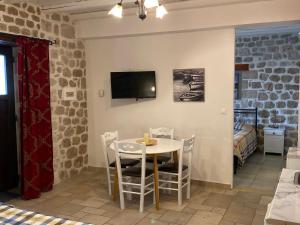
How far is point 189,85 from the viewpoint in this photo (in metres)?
4.42

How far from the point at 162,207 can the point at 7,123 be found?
2.30m

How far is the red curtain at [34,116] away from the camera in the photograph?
12.8ft

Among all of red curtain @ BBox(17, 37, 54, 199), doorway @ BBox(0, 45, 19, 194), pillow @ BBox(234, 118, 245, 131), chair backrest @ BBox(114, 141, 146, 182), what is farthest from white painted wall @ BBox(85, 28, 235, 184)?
pillow @ BBox(234, 118, 245, 131)

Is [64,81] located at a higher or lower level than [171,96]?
higher

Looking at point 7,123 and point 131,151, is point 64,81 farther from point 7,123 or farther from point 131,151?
point 131,151

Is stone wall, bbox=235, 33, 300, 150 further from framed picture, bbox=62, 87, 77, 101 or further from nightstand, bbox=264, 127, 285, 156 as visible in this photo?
framed picture, bbox=62, 87, 77, 101

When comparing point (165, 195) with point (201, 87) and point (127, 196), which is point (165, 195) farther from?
point (201, 87)

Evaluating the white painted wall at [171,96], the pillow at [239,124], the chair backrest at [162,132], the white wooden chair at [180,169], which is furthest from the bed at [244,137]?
the white wooden chair at [180,169]

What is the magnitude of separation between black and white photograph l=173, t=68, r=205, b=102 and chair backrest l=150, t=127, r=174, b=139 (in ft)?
1.49

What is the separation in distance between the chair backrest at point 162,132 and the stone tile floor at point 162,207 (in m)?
0.81

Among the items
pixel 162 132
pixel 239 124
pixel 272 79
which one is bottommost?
pixel 239 124

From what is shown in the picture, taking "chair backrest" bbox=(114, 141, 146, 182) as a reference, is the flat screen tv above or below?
above

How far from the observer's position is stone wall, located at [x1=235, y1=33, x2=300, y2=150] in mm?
6504

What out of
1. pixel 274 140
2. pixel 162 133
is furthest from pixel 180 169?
pixel 274 140
